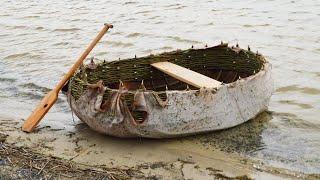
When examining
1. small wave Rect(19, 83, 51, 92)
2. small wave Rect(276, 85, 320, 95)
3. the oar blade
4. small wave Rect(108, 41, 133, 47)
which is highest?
the oar blade

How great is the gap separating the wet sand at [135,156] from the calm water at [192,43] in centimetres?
21

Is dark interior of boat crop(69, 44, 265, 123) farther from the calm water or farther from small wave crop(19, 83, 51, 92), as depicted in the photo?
small wave crop(19, 83, 51, 92)

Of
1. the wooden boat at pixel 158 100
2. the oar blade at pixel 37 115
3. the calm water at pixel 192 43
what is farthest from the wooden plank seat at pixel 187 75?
the oar blade at pixel 37 115

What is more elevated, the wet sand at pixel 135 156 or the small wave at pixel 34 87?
the wet sand at pixel 135 156

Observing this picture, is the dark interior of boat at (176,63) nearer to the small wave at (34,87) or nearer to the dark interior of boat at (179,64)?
the dark interior of boat at (179,64)

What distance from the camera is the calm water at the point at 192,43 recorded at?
214 inches

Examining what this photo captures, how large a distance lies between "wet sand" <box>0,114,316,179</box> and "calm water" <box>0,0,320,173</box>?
0.21m

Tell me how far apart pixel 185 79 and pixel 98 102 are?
1.20 meters

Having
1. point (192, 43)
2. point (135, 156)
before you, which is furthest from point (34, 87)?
point (192, 43)

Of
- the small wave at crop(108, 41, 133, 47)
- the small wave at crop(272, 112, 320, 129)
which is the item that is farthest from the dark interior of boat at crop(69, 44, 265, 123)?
the small wave at crop(108, 41, 133, 47)

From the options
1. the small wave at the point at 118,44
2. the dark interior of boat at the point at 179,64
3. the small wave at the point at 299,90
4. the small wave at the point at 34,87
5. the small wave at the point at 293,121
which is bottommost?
the small wave at the point at 34,87

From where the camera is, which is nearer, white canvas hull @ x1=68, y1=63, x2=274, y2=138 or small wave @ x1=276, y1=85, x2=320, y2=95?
white canvas hull @ x1=68, y1=63, x2=274, y2=138

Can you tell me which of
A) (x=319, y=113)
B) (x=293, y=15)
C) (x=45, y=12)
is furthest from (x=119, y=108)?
(x=45, y=12)

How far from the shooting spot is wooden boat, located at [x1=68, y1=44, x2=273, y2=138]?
15.8 feet
